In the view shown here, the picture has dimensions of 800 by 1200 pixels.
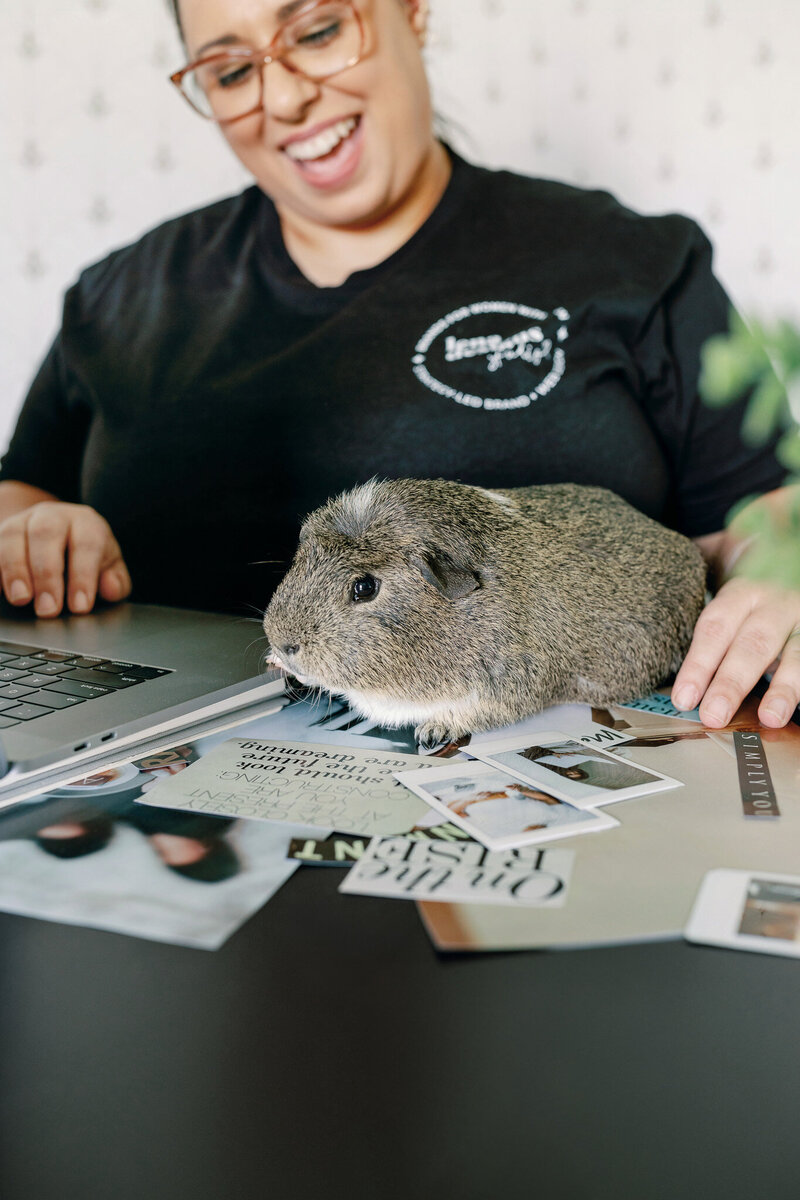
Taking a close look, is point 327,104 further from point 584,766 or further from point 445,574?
point 584,766

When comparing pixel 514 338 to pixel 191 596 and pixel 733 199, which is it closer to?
pixel 191 596

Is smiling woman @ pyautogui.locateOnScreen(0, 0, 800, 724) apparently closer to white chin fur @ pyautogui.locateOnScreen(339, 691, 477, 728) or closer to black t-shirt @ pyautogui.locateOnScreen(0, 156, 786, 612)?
black t-shirt @ pyautogui.locateOnScreen(0, 156, 786, 612)

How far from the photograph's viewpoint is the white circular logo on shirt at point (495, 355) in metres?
1.31

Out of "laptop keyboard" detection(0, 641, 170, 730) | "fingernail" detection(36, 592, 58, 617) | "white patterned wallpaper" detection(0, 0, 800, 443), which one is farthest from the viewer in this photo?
"white patterned wallpaper" detection(0, 0, 800, 443)

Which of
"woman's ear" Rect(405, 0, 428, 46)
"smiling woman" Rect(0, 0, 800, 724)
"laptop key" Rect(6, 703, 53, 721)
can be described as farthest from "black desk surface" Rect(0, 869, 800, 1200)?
"woman's ear" Rect(405, 0, 428, 46)

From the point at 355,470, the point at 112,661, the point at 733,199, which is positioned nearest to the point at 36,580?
the point at 112,661

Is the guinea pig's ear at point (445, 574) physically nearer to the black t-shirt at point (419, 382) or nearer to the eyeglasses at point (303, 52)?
the black t-shirt at point (419, 382)

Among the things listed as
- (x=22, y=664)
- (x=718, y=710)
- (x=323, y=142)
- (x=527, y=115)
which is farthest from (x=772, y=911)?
(x=527, y=115)

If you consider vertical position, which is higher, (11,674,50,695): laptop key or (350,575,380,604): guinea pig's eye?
(350,575,380,604): guinea pig's eye

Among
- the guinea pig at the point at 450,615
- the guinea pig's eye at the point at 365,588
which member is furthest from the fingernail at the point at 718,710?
the guinea pig's eye at the point at 365,588

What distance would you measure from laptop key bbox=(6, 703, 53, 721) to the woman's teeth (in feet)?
3.18

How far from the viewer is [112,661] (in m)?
0.96

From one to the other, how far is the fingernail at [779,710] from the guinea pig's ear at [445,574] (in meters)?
0.31

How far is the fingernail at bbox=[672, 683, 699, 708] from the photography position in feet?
2.89
